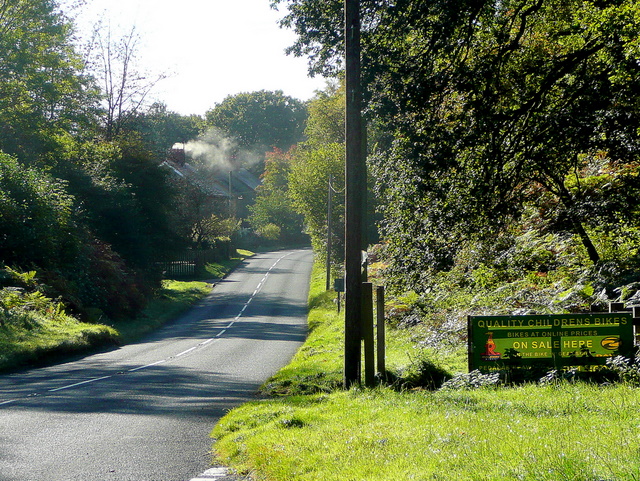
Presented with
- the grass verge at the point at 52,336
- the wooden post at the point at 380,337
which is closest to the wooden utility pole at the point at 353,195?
the wooden post at the point at 380,337

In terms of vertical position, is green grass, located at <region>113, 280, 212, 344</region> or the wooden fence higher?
the wooden fence

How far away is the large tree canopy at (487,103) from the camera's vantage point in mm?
13438

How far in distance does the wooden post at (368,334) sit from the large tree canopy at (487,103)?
416 cm

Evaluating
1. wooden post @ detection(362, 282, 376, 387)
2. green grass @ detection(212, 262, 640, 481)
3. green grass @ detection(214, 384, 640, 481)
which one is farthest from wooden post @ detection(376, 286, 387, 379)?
green grass @ detection(214, 384, 640, 481)

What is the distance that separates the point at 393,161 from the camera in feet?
53.6

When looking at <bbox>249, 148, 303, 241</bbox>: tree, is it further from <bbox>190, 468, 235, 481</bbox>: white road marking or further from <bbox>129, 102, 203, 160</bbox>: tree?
<bbox>190, 468, 235, 481</bbox>: white road marking

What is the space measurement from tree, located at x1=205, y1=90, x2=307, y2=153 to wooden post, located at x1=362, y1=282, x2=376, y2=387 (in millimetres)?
115954

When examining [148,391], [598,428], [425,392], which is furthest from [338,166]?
[598,428]

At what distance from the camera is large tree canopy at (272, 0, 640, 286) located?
13.4 m

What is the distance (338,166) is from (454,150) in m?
37.3

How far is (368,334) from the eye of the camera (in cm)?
1155

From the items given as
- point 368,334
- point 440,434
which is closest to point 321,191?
point 368,334

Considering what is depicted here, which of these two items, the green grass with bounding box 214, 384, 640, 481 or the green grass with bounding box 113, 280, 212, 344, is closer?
the green grass with bounding box 214, 384, 640, 481

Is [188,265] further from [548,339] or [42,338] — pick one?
[548,339]
